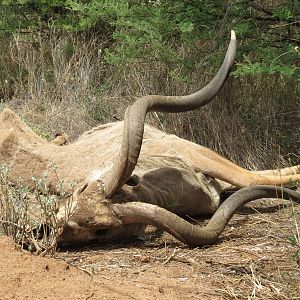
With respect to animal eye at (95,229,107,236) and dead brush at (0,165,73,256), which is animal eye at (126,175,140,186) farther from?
dead brush at (0,165,73,256)

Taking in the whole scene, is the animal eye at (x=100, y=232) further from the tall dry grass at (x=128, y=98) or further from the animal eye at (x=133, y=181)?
the tall dry grass at (x=128, y=98)

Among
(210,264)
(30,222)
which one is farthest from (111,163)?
(210,264)

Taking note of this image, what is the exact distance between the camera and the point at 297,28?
820cm

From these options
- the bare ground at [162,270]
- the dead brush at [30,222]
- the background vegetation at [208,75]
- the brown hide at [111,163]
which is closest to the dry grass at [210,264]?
the bare ground at [162,270]

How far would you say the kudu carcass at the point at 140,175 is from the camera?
5395 millimetres

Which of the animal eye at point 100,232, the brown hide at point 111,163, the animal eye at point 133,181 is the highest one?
the animal eye at point 133,181

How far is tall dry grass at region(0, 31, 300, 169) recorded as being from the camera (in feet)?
27.5

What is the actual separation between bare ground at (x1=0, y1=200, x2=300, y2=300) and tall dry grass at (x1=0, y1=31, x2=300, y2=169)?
2.38 metres

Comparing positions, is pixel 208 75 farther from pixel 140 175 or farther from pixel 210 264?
pixel 210 264

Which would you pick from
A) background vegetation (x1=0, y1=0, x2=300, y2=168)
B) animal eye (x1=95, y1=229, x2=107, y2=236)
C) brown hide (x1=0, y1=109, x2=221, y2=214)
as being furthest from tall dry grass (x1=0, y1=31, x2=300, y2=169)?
animal eye (x1=95, y1=229, x2=107, y2=236)

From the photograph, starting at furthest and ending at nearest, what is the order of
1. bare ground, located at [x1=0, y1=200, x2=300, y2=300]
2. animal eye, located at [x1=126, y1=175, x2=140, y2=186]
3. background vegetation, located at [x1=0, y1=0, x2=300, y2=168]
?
background vegetation, located at [x1=0, y1=0, x2=300, y2=168] → animal eye, located at [x1=126, y1=175, x2=140, y2=186] → bare ground, located at [x1=0, y1=200, x2=300, y2=300]

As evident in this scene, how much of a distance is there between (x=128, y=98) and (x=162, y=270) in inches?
194

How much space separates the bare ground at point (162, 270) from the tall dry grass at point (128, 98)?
2379 mm

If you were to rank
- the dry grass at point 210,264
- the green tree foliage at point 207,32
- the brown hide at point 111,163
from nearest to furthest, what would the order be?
the dry grass at point 210,264 → the brown hide at point 111,163 → the green tree foliage at point 207,32
